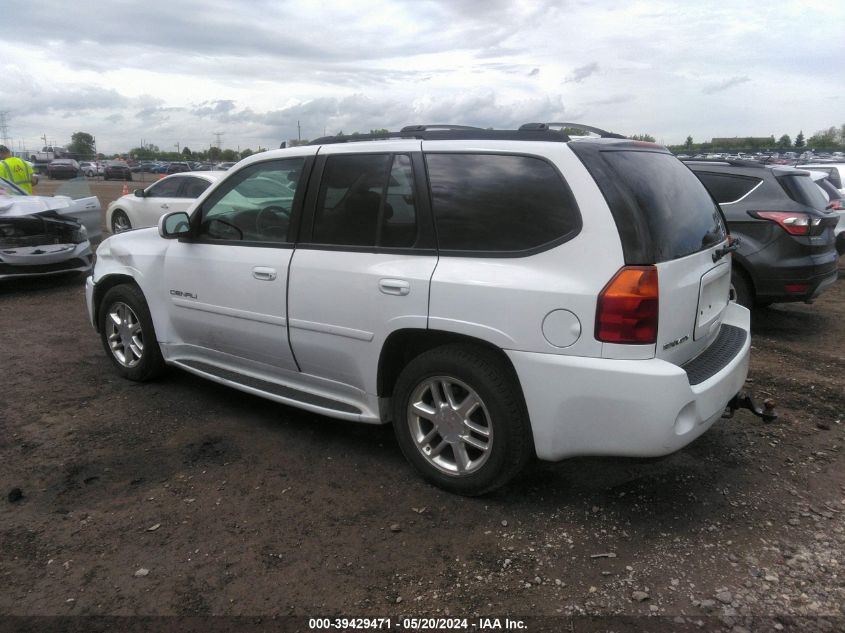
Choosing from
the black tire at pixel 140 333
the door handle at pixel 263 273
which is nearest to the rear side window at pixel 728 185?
the door handle at pixel 263 273

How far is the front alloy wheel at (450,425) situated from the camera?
3.22 meters

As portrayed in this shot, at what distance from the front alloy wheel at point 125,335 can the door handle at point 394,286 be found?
7.65ft

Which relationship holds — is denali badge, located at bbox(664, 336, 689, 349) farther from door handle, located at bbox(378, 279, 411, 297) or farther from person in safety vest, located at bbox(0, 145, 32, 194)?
person in safety vest, located at bbox(0, 145, 32, 194)

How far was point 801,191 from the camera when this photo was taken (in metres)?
6.59

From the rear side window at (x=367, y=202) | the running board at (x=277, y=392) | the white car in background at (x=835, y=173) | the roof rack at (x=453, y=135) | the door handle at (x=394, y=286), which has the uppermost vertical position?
the roof rack at (x=453, y=135)

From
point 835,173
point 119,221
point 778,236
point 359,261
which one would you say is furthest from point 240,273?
point 835,173

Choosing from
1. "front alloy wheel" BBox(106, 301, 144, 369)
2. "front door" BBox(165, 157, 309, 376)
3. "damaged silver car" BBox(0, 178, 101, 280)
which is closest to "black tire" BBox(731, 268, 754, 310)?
"front door" BBox(165, 157, 309, 376)

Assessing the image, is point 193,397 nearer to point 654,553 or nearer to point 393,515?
point 393,515

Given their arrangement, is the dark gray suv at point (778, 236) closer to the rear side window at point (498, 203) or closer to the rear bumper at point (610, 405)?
the rear bumper at point (610, 405)

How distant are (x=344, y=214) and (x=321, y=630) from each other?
211 centimetres

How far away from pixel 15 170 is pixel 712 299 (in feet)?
35.8

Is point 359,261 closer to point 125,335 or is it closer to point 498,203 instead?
point 498,203

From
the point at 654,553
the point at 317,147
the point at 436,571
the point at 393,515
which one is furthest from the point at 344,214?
the point at 654,553

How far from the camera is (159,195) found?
12.1 m
